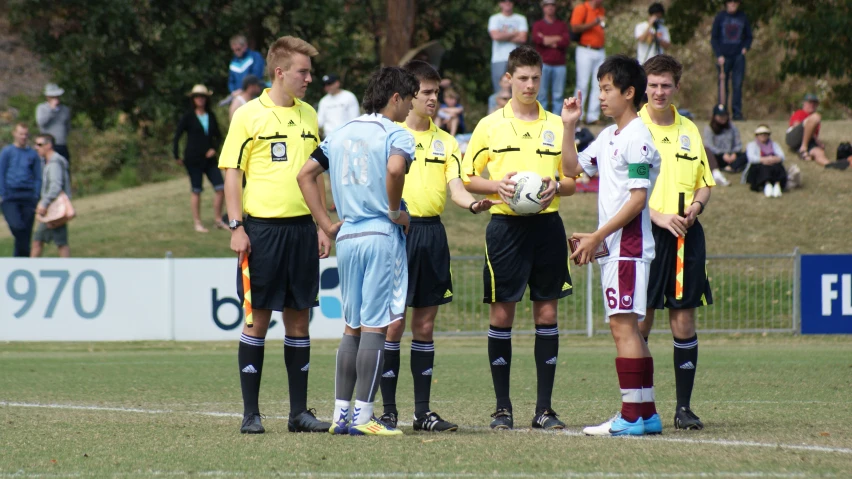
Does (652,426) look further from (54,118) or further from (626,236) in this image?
(54,118)

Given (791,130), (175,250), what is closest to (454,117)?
(175,250)

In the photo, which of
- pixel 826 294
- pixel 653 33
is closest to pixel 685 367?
pixel 826 294

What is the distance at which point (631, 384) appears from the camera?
712 cm

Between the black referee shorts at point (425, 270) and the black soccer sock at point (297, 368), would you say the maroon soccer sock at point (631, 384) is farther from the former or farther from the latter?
the black soccer sock at point (297, 368)

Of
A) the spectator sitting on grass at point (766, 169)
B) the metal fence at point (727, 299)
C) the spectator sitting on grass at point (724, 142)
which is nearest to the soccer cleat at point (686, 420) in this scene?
the metal fence at point (727, 299)

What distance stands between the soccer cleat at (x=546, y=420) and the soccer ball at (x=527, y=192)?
132 centimetres

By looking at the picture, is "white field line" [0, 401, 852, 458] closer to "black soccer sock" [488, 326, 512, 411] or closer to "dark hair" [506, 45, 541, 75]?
"black soccer sock" [488, 326, 512, 411]

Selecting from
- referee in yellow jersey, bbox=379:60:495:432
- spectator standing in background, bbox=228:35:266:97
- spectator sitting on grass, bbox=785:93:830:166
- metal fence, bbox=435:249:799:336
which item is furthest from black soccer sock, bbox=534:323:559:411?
spectator sitting on grass, bbox=785:93:830:166

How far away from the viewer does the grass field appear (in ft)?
19.4

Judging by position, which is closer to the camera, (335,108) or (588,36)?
(335,108)

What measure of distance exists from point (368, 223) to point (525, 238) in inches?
51.6

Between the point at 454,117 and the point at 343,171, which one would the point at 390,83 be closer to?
the point at 343,171

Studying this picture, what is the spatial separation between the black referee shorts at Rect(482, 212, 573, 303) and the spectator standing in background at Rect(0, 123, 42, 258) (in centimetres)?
1257

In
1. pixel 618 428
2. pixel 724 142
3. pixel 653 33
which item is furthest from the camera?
pixel 724 142
